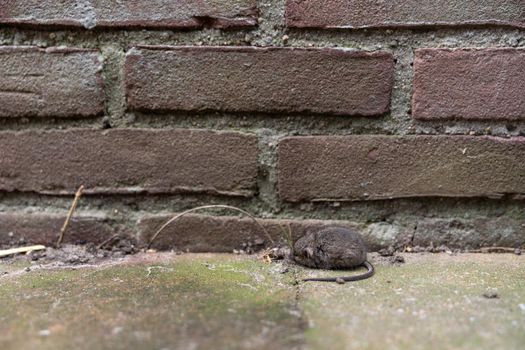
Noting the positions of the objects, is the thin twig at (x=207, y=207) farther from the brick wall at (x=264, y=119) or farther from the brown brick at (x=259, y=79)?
the brown brick at (x=259, y=79)

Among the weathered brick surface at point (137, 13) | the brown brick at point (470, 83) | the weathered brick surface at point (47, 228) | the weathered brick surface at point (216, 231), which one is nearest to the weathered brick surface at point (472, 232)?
the weathered brick surface at point (216, 231)

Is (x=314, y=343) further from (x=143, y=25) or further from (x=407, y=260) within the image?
(x=143, y=25)


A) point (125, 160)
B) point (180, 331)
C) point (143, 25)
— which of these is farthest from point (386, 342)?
point (143, 25)

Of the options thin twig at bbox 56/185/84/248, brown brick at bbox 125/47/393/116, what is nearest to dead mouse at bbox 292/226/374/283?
brown brick at bbox 125/47/393/116

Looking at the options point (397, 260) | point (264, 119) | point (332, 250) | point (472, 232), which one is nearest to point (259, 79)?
point (264, 119)

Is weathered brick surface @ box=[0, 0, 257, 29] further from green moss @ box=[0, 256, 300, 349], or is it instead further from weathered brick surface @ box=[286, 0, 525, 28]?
green moss @ box=[0, 256, 300, 349]
